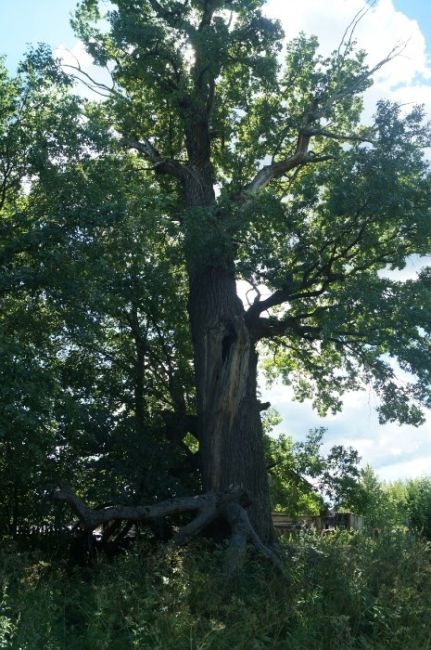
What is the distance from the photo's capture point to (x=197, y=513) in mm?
13492

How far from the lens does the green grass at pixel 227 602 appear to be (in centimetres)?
806

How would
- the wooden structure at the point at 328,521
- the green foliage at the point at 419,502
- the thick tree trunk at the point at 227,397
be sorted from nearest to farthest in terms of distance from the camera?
the thick tree trunk at the point at 227,397
the wooden structure at the point at 328,521
the green foliage at the point at 419,502

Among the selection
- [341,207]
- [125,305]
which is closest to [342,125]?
[341,207]

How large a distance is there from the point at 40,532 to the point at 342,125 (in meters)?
12.0

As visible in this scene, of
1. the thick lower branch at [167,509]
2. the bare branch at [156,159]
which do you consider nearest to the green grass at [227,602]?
the thick lower branch at [167,509]

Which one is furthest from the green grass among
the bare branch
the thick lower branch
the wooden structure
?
the bare branch

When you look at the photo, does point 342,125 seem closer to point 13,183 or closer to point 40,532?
point 13,183

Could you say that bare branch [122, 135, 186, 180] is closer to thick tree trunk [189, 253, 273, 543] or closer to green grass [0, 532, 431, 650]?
thick tree trunk [189, 253, 273, 543]

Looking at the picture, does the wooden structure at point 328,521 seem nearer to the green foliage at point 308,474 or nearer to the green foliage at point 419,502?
the green foliage at point 308,474

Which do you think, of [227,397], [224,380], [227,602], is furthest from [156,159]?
[227,602]

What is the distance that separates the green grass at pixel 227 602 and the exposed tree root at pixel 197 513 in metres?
0.96

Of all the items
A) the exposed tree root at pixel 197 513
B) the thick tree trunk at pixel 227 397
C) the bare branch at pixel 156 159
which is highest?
the bare branch at pixel 156 159

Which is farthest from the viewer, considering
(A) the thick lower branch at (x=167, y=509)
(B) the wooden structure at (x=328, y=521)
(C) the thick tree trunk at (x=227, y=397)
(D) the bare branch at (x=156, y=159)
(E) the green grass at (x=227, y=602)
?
(D) the bare branch at (x=156, y=159)

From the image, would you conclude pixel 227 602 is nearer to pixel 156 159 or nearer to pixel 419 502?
pixel 156 159
